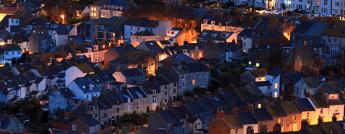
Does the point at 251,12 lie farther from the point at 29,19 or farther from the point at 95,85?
the point at 95,85

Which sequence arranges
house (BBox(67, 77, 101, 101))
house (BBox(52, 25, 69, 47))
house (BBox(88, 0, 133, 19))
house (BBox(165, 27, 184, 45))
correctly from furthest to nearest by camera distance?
house (BBox(88, 0, 133, 19)) → house (BBox(52, 25, 69, 47)) → house (BBox(165, 27, 184, 45)) → house (BBox(67, 77, 101, 101))

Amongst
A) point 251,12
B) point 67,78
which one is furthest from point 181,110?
point 251,12

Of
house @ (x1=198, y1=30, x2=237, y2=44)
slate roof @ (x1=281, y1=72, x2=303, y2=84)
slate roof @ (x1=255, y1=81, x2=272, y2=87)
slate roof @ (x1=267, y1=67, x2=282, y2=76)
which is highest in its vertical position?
house @ (x1=198, y1=30, x2=237, y2=44)

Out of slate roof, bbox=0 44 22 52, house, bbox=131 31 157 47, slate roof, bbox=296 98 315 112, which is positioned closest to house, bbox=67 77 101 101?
slate roof, bbox=296 98 315 112

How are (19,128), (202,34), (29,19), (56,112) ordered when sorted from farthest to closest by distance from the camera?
(29,19) → (202,34) → (56,112) → (19,128)

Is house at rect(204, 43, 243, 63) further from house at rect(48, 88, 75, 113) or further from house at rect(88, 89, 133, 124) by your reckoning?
house at rect(48, 88, 75, 113)

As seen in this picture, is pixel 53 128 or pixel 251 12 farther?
pixel 251 12
